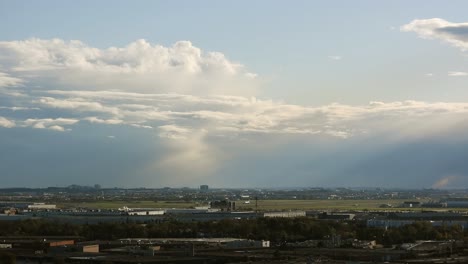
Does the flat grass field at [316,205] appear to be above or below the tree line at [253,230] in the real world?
above

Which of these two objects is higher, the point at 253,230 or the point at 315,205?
the point at 315,205

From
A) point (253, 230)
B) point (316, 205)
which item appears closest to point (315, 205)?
point (316, 205)

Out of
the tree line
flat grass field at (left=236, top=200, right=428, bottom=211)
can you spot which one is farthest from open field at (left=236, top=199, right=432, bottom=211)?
the tree line

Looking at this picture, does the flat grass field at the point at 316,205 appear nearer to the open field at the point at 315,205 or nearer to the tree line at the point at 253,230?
the open field at the point at 315,205

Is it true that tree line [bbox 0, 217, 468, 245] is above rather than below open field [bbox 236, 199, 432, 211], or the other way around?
below

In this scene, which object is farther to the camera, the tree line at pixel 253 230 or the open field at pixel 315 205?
the open field at pixel 315 205

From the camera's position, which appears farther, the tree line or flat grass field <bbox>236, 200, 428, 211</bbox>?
flat grass field <bbox>236, 200, 428, 211</bbox>

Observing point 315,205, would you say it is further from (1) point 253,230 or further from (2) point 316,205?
(1) point 253,230

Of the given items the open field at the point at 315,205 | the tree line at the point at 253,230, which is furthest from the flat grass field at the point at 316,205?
the tree line at the point at 253,230

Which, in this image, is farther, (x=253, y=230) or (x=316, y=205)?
(x=316, y=205)

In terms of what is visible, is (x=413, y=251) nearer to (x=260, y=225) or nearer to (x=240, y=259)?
(x=240, y=259)

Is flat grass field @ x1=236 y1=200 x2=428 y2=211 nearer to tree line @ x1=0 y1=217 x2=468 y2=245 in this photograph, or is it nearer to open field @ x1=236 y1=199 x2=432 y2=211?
open field @ x1=236 y1=199 x2=432 y2=211

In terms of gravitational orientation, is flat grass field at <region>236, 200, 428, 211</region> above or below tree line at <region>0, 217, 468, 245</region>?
above

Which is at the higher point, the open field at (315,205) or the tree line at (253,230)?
the open field at (315,205)
